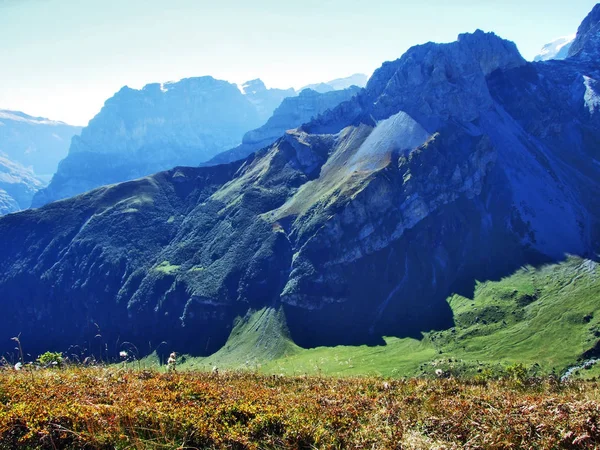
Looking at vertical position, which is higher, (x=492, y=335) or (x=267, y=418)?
(x=267, y=418)

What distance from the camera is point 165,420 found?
30.3 ft

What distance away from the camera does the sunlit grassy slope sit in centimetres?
13775

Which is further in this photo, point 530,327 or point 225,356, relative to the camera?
point 225,356

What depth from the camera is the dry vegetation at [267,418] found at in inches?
339

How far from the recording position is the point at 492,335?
156125mm

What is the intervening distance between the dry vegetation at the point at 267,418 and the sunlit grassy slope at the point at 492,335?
388 ft

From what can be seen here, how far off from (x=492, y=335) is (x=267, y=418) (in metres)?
166

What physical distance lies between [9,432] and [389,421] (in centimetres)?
821

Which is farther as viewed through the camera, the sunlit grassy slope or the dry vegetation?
the sunlit grassy slope

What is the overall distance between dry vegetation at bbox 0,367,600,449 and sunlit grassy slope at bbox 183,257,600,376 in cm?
11822

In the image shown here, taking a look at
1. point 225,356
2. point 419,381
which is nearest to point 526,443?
point 419,381

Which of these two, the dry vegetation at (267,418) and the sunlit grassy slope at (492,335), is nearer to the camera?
the dry vegetation at (267,418)

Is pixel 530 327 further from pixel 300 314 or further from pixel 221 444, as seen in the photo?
pixel 221 444

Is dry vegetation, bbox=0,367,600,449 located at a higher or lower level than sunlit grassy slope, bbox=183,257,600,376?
higher
